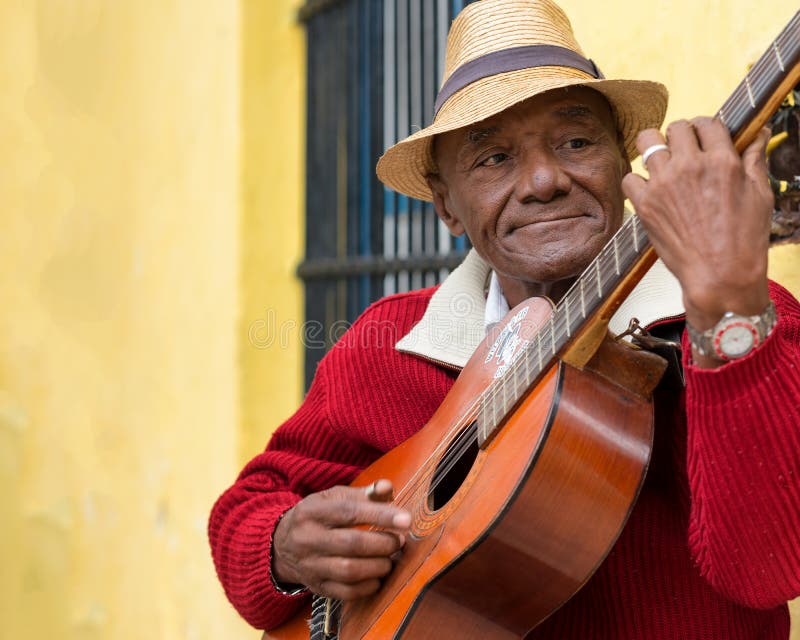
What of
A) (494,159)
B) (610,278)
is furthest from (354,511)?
(494,159)

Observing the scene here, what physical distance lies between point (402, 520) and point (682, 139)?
32.6 inches

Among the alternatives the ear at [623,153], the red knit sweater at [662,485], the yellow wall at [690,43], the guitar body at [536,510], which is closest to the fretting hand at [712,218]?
the red knit sweater at [662,485]

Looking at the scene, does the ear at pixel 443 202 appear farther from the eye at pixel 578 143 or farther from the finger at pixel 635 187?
the finger at pixel 635 187

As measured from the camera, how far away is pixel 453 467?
1.98m

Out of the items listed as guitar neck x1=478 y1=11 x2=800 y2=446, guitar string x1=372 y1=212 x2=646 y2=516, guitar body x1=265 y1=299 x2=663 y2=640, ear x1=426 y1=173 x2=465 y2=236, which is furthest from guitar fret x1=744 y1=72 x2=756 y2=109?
ear x1=426 y1=173 x2=465 y2=236

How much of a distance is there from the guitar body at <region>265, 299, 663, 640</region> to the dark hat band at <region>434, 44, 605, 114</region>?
81cm

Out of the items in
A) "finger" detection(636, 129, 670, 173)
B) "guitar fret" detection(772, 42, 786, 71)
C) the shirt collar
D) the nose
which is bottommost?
the shirt collar

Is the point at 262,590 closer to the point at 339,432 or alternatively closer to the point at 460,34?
the point at 339,432

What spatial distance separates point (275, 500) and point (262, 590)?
0.21 metres

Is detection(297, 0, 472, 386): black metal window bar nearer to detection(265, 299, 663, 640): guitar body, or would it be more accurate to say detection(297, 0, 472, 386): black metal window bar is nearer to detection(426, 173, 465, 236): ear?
detection(426, 173, 465, 236): ear

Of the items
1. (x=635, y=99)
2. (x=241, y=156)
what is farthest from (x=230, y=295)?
(x=635, y=99)

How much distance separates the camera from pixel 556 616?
1932 millimetres

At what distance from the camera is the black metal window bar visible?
3811 millimetres

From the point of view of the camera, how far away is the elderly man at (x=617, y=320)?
1.41m
